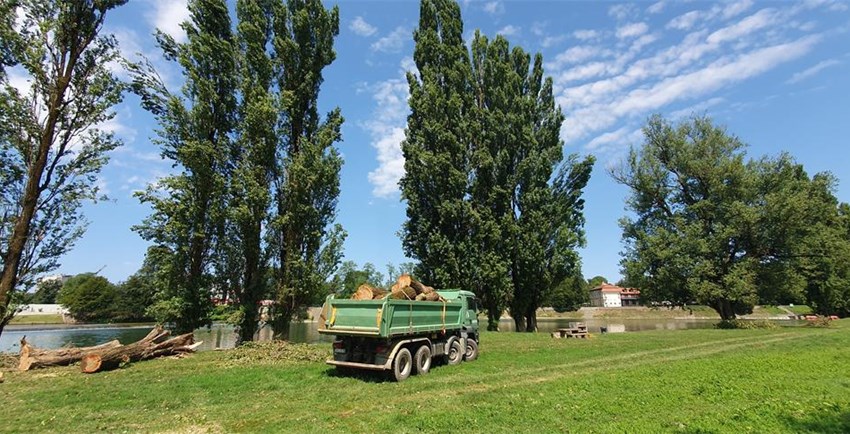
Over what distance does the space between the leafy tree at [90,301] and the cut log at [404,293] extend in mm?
78957

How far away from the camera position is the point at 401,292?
37.5ft

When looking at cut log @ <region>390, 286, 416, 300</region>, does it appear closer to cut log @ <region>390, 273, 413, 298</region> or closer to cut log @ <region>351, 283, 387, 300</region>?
cut log @ <region>390, 273, 413, 298</region>

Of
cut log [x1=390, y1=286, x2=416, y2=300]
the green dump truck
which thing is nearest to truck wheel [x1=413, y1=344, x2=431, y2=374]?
the green dump truck

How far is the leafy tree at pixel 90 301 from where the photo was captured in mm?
68375

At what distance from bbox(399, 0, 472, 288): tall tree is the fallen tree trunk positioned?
13.3 m

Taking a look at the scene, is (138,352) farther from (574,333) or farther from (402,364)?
(574,333)

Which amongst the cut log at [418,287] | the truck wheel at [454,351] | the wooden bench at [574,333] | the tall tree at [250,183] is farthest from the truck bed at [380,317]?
the wooden bench at [574,333]

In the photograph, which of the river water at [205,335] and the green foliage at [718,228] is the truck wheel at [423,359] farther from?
the green foliage at [718,228]

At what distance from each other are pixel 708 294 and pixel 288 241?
27.4 metres

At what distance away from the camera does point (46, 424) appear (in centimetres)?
662

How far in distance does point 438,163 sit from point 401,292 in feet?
46.6

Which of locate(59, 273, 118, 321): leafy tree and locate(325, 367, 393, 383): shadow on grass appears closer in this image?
locate(325, 367, 393, 383): shadow on grass

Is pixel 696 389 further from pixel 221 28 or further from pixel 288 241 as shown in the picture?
pixel 221 28

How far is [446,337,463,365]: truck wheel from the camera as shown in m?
12.5
